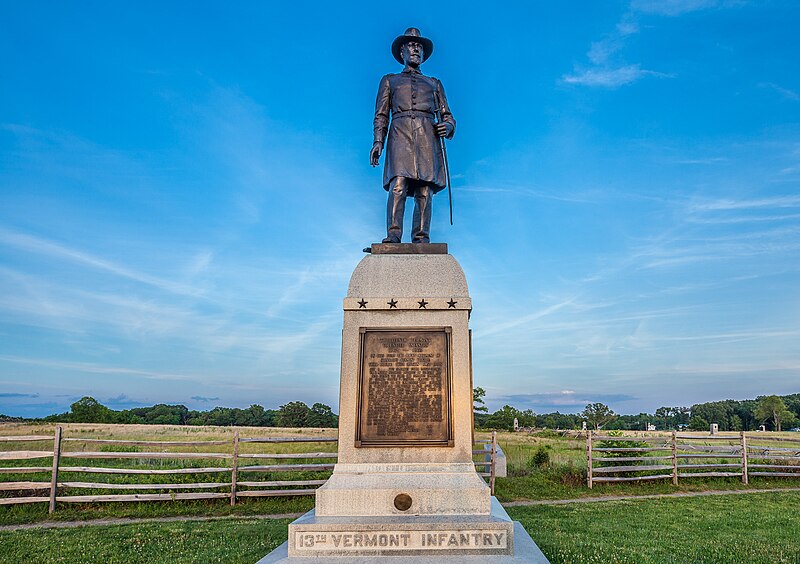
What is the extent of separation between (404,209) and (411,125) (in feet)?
3.23

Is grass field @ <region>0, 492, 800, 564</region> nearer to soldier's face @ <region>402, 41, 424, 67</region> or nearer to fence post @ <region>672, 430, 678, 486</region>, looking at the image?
fence post @ <region>672, 430, 678, 486</region>

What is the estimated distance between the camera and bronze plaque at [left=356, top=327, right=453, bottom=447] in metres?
5.03

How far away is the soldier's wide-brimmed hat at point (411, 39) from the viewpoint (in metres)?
6.49

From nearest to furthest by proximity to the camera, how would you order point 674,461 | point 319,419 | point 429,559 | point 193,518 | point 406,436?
1. point 429,559
2. point 406,436
3. point 193,518
4. point 674,461
5. point 319,419

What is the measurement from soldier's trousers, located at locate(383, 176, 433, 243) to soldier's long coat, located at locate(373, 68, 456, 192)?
125mm

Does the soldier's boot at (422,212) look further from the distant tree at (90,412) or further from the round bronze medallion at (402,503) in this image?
the distant tree at (90,412)

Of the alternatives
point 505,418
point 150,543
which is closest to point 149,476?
point 150,543

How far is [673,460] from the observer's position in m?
15.9

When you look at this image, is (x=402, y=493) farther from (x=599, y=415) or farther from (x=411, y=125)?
(x=599, y=415)

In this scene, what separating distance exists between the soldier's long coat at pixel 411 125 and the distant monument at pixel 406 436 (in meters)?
0.94

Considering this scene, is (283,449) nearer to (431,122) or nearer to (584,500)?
(584,500)

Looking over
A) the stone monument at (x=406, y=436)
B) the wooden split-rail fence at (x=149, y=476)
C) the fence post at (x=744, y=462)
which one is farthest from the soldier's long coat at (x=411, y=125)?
the fence post at (x=744, y=462)

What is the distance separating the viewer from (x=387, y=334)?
5.29 m

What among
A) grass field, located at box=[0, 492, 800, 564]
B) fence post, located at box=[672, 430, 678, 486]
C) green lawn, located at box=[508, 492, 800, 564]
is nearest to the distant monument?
green lawn, located at box=[508, 492, 800, 564]
